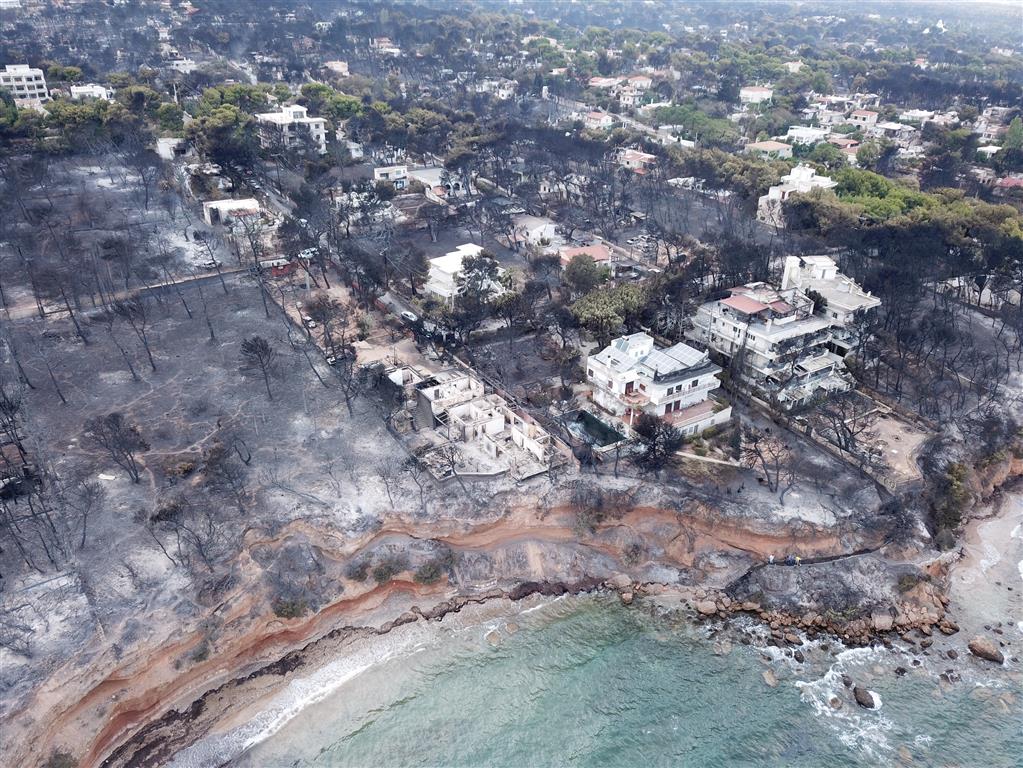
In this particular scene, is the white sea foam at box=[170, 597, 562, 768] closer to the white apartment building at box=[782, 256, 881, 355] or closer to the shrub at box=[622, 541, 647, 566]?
the shrub at box=[622, 541, 647, 566]

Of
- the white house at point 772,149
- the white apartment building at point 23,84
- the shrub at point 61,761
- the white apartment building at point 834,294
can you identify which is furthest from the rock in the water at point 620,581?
the white apartment building at point 23,84

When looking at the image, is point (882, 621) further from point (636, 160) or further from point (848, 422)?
point (636, 160)

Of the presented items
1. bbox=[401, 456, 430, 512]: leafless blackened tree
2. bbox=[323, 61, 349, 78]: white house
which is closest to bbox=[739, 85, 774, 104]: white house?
bbox=[323, 61, 349, 78]: white house

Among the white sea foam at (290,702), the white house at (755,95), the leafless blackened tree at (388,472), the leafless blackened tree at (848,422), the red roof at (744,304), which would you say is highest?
the white house at (755,95)

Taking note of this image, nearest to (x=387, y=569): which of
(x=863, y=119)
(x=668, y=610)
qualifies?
(x=668, y=610)

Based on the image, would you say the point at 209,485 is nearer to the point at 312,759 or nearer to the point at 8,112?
the point at 312,759

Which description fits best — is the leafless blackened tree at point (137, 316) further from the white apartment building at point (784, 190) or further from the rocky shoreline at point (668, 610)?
the white apartment building at point (784, 190)
